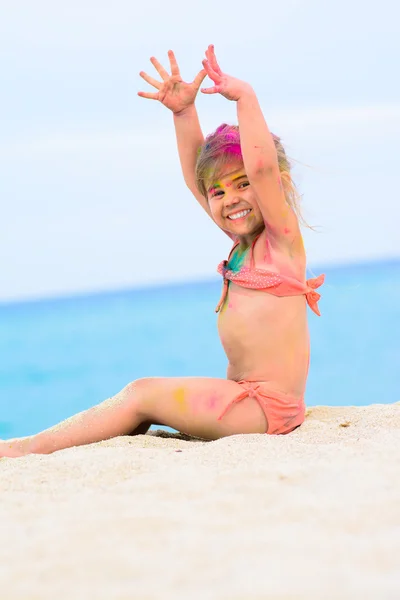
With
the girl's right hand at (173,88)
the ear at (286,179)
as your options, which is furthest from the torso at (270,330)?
Result: the girl's right hand at (173,88)

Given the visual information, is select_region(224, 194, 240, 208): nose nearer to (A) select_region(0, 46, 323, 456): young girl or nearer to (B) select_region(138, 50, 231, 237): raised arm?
(A) select_region(0, 46, 323, 456): young girl

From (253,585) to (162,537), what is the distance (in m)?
0.27

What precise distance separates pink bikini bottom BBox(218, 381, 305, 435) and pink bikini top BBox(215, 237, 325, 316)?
0.32m

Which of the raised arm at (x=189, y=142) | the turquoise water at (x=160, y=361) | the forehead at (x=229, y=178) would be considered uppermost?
the raised arm at (x=189, y=142)

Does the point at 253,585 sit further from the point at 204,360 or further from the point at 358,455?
the point at 204,360

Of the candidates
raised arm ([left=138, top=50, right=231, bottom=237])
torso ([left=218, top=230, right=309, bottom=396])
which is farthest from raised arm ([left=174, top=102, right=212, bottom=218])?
torso ([left=218, top=230, right=309, bottom=396])

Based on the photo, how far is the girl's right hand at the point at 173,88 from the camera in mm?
2920

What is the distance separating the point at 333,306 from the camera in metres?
15.2

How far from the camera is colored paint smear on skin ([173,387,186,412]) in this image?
2.58 meters

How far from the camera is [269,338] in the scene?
260 centimetres

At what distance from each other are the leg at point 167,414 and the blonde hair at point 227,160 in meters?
0.71

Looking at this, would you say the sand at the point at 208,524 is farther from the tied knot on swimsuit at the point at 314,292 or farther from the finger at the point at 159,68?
the finger at the point at 159,68

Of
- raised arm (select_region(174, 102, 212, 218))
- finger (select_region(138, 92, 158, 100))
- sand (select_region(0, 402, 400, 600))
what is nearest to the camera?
sand (select_region(0, 402, 400, 600))

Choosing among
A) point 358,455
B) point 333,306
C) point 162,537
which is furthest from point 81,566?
point 333,306
